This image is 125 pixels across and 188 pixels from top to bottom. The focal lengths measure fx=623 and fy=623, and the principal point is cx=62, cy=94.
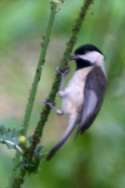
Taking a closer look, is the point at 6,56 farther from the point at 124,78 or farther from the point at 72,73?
the point at 124,78

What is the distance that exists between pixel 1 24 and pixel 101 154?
1.82 ft

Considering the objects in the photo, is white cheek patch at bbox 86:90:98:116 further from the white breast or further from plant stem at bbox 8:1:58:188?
plant stem at bbox 8:1:58:188

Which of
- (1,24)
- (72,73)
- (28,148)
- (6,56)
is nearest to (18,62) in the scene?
(6,56)

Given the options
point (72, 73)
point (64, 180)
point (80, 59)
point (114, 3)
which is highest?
point (114, 3)

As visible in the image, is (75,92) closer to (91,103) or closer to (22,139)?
(91,103)

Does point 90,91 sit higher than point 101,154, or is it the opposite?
point 90,91

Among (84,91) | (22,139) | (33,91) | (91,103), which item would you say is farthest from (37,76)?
(84,91)

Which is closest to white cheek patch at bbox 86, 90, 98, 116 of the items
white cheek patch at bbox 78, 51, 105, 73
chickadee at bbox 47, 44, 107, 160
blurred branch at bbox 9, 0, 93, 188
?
chickadee at bbox 47, 44, 107, 160

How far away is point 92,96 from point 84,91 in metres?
0.13

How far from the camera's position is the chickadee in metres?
1.96

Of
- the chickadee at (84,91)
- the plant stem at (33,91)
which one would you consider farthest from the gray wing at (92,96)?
the plant stem at (33,91)

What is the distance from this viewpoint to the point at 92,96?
2047mm

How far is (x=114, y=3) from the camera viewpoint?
2.04 metres

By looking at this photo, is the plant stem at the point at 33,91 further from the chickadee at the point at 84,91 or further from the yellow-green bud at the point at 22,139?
the chickadee at the point at 84,91
